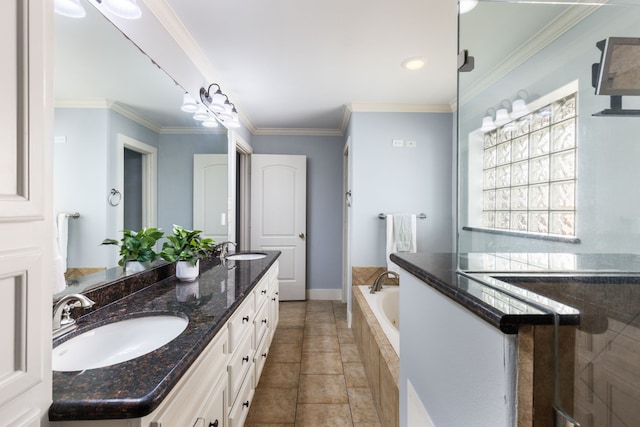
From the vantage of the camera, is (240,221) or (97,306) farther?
(240,221)

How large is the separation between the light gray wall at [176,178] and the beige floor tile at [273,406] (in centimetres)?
126

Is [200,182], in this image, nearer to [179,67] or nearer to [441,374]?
[179,67]

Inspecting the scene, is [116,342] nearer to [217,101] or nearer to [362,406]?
[362,406]

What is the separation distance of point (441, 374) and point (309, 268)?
10.9ft

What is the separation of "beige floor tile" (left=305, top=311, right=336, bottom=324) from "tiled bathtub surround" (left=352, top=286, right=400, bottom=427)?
76cm

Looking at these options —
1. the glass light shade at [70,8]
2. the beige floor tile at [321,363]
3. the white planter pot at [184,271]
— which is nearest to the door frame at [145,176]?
the white planter pot at [184,271]

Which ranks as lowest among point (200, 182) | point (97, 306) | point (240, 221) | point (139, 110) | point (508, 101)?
point (97, 306)

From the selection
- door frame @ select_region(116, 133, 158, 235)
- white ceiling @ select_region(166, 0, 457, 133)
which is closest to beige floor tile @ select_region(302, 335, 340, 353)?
door frame @ select_region(116, 133, 158, 235)

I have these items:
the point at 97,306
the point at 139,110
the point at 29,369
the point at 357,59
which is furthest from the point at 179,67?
the point at 29,369

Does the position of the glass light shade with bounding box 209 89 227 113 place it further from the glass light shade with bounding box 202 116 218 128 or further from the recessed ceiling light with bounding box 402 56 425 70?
the recessed ceiling light with bounding box 402 56 425 70

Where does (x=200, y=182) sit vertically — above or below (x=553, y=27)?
below

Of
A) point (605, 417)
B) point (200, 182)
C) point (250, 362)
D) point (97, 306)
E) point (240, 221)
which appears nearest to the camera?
point (605, 417)

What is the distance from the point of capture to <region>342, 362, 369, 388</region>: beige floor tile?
6.91 feet

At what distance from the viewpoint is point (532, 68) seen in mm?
971
